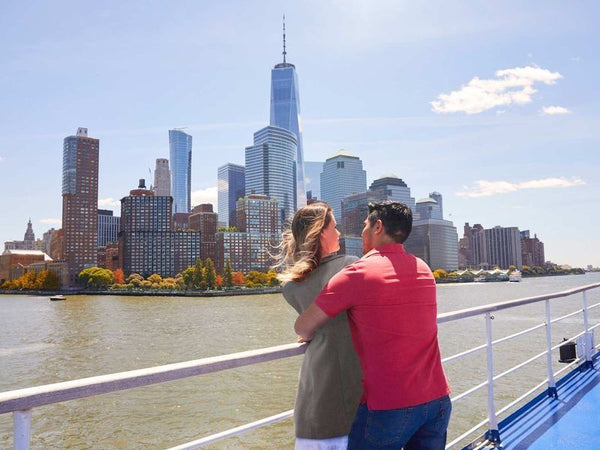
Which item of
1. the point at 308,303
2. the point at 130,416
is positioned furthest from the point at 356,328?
the point at 130,416

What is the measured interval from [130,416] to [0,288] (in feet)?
573

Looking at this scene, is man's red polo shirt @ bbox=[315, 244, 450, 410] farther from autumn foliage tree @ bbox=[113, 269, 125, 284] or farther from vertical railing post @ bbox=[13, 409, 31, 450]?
autumn foliage tree @ bbox=[113, 269, 125, 284]

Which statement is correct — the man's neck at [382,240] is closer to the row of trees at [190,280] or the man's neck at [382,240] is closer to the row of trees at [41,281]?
the row of trees at [190,280]

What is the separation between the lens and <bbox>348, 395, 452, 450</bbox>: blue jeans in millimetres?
2096

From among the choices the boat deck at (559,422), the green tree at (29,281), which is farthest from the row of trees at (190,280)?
the boat deck at (559,422)

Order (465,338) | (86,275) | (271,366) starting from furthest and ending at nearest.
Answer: (86,275)
(465,338)
(271,366)

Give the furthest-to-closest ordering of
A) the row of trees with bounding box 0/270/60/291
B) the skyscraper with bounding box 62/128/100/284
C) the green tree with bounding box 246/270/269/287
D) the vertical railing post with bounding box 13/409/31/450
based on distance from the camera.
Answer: the skyscraper with bounding box 62/128/100/284, the row of trees with bounding box 0/270/60/291, the green tree with bounding box 246/270/269/287, the vertical railing post with bounding box 13/409/31/450

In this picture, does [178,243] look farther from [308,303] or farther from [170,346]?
[308,303]

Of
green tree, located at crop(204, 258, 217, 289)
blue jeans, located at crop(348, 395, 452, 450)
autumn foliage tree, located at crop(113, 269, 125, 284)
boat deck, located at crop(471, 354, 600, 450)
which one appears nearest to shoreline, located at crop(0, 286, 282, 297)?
green tree, located at crop(204, 258, 217, 289)

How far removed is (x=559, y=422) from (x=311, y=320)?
3.90 meters

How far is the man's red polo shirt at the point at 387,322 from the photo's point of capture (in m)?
2.04

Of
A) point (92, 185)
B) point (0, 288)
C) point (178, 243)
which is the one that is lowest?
point (0, 288)

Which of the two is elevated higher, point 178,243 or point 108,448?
point 178,243

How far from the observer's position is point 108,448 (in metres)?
13.4
